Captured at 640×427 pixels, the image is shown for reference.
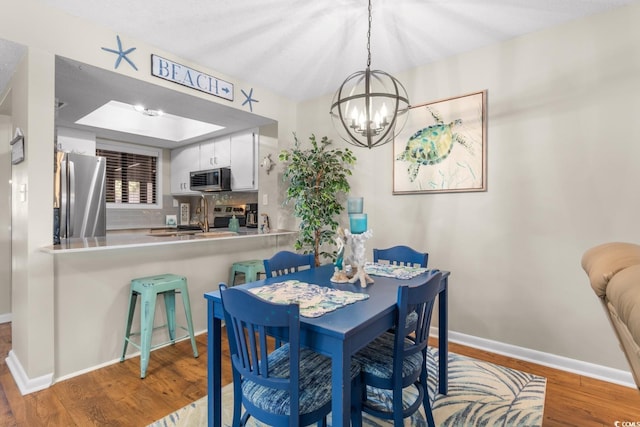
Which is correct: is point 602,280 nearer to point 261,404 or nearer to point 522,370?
point 261,404

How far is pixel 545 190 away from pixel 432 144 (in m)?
0.94

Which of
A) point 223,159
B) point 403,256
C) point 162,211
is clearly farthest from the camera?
point 162,211

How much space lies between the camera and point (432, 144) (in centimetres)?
283

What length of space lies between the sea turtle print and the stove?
2725 millimetres

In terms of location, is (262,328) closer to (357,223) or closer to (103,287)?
(357,223)

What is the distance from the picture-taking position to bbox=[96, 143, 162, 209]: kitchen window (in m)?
4.74

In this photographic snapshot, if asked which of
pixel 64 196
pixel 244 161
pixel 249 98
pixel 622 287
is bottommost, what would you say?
pixel 622 287

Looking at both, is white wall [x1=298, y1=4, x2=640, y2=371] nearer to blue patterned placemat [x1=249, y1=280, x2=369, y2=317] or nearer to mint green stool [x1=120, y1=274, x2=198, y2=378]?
blue patterned placemat [x1=249, y1=280, x2=369, y2=317]

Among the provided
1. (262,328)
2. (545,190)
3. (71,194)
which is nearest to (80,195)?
(71,194)

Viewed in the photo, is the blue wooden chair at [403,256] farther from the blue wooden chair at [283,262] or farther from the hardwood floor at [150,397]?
the hardwood floor at [150,397]

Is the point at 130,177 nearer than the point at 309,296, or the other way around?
the point at 309,296

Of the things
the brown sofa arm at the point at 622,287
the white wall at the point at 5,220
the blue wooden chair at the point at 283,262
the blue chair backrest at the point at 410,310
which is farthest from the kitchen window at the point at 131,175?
the brown sofa arm at the point at 622,287

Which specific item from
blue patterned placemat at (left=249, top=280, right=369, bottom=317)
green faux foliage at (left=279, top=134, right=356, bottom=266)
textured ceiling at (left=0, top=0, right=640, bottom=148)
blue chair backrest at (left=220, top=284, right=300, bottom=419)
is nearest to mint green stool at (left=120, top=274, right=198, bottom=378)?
blue patterned placemat at (left=249, top=280, right=369, bottom=317)

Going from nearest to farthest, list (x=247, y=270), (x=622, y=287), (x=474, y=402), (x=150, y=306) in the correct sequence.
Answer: (x=622, y=287) < (x=474, y=402) < (x=150, y=306) < (x=247, y=270)
